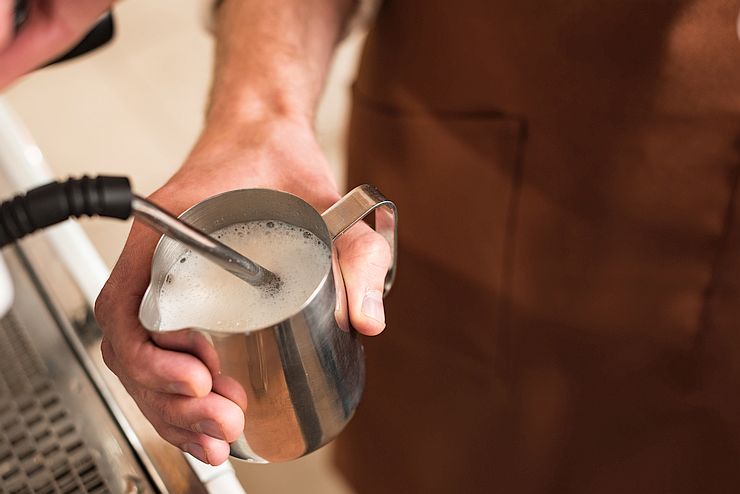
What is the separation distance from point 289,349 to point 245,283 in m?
0.07

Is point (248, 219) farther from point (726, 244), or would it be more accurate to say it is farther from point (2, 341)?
point (726, 244)

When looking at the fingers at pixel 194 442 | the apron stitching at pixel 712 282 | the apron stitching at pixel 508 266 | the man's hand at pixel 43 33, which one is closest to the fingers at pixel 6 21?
the man's hand at pixel 43 33

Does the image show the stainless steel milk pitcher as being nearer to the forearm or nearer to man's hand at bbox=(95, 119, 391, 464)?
man's hand at bbox=(95, 119, 391, 464)

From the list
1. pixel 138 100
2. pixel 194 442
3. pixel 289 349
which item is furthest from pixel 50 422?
pixel 138 100

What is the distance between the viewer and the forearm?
2.44 ft

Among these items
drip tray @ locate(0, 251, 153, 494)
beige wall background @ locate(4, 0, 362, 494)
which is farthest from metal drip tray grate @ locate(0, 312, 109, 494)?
beige wall background @ locate(4, 0, 362, 494)

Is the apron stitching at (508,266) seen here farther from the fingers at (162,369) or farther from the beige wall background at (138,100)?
the beige wall background at (138,100)

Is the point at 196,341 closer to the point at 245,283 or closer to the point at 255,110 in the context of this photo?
the point at 245,283

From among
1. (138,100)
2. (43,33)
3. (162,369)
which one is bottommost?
(138,100)

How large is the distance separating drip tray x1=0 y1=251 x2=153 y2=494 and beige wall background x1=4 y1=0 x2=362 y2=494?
104 centimetres

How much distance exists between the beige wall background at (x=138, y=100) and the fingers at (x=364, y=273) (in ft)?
4.07

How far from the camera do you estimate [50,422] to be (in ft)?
2.10

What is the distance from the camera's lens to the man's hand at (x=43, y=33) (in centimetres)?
57

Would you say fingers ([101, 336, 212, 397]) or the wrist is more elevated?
the wrist
